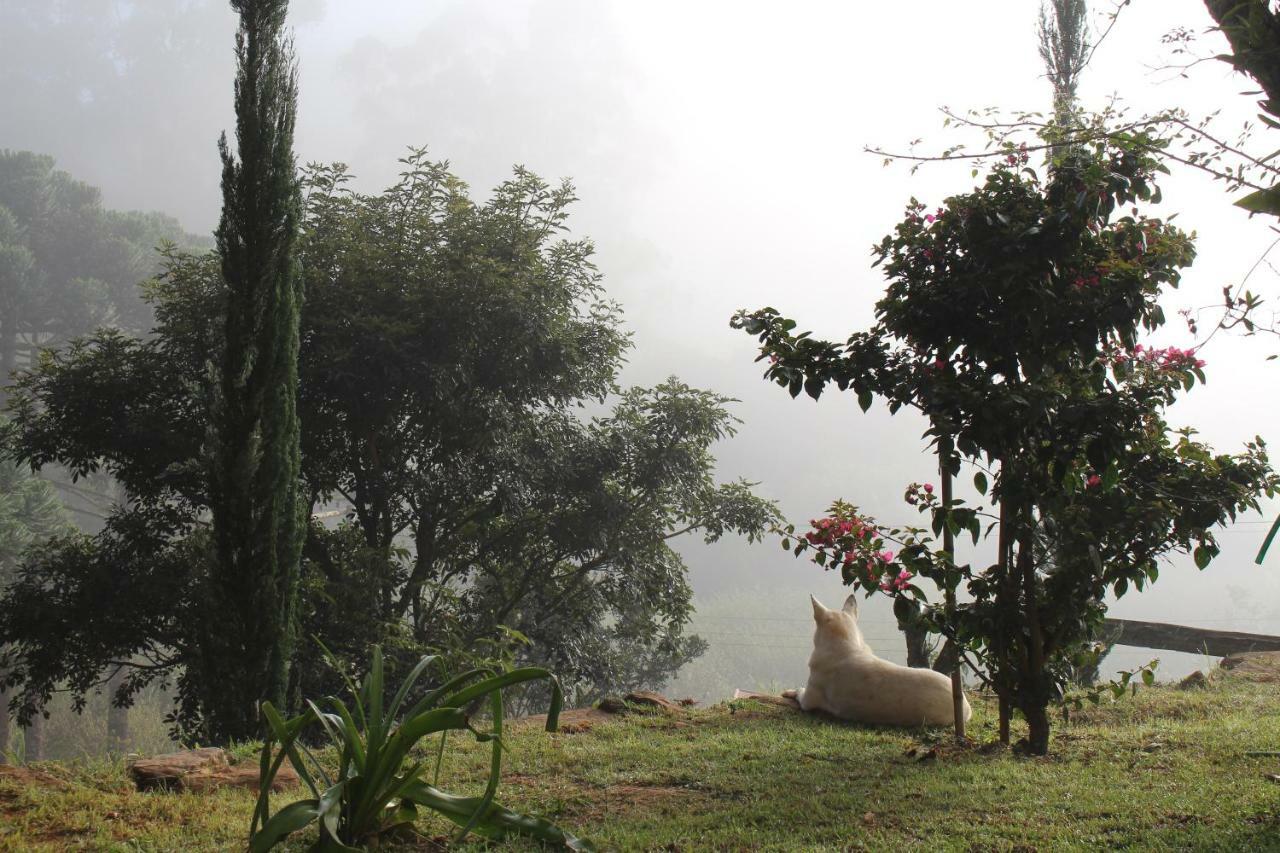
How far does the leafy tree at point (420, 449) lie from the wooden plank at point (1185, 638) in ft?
12.9

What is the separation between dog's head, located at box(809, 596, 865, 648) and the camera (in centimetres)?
556

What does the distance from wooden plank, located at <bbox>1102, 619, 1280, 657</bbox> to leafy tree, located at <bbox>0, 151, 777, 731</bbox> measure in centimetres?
395

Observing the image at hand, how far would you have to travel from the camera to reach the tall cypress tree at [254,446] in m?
6.10

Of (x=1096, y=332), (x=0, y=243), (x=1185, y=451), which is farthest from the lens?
(x=0, y=243)

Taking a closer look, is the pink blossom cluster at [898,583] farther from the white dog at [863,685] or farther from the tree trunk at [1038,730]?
the white dog at [863,685]

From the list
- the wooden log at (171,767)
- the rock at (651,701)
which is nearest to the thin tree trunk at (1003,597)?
the rock at (651,701)

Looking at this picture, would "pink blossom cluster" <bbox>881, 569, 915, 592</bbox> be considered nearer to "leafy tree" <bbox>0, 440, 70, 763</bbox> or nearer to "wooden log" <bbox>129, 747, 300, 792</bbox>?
"wooden log" <bbox>129, 747, 300, 792</bbox>

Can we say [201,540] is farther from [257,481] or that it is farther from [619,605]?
[619,605]

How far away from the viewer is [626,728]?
4.98 metres

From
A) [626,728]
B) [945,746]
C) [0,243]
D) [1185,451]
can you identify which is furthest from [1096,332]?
[0,243]

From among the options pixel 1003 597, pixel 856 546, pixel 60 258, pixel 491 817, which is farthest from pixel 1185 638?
pixel 60 258

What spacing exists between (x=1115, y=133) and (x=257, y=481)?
540 cm

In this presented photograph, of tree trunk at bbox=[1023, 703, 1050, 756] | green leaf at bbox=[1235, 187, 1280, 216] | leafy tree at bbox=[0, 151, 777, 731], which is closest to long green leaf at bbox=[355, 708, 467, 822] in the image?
green leaf at bbox=[1235, 187, 1280, 216]

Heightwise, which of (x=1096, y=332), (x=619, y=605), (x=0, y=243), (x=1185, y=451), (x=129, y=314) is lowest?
(x=619, y=605)
